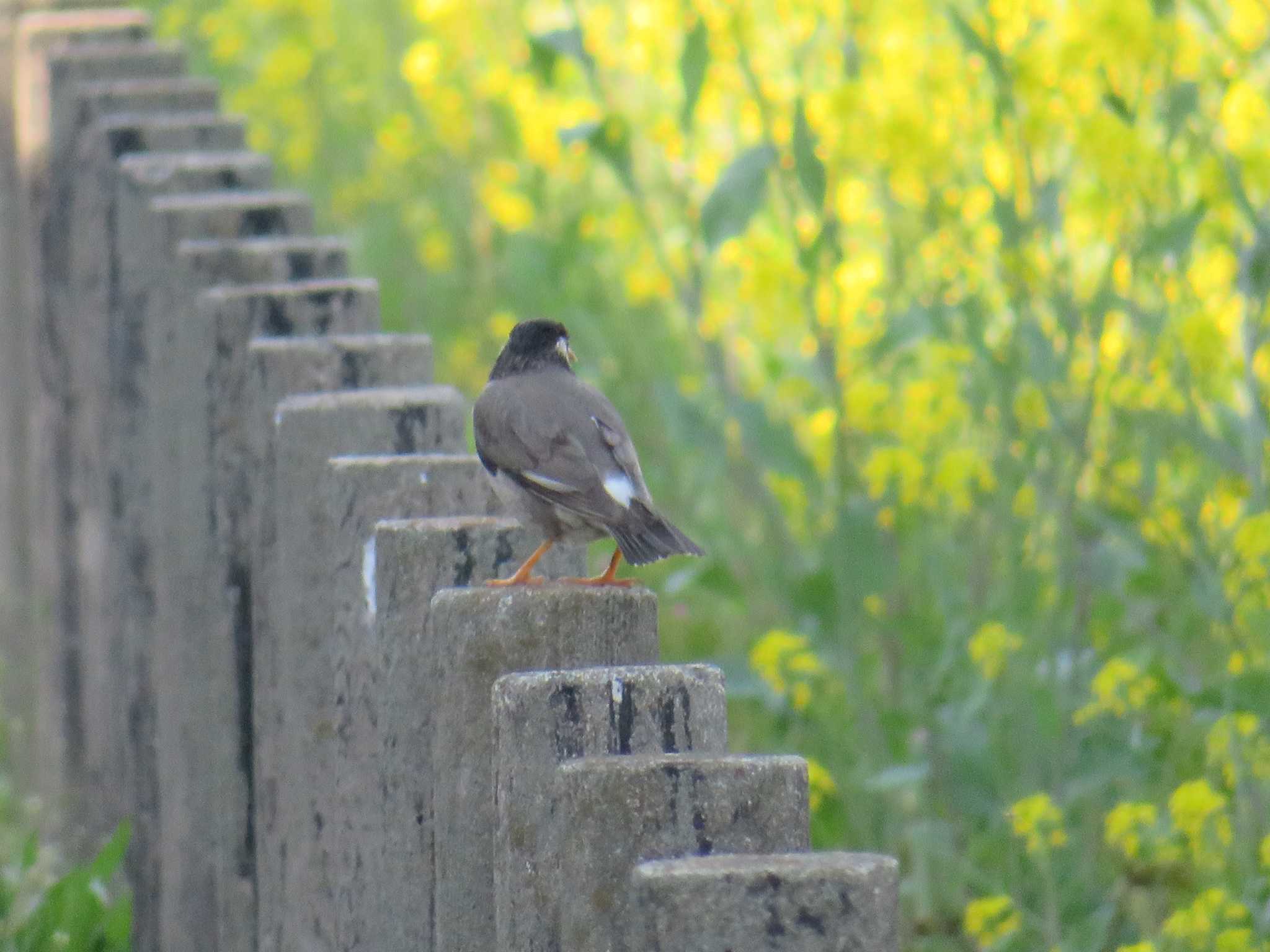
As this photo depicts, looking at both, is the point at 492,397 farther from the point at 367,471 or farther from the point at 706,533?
the point at 706,533

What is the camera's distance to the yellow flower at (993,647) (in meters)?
3.54

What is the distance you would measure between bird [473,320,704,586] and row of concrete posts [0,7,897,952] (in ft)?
0.52

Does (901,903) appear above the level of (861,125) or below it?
below

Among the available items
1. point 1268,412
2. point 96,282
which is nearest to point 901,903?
point 1268,412

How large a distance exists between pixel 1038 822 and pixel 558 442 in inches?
37.9

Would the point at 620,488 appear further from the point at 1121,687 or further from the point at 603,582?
the point at 1121,687

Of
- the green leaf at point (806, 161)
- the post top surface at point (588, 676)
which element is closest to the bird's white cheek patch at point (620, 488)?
the green leaf at point (806, 161)

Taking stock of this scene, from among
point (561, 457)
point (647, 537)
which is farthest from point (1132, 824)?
point (561, 457)

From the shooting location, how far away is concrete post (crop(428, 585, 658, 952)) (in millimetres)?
1957

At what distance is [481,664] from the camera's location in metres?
1.96

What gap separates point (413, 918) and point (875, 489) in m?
2.08

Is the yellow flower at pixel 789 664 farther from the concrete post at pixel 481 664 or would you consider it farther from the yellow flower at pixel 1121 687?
the concrete post at pixel 481 664

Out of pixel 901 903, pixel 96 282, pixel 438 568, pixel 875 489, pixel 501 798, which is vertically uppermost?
pixel 96 282

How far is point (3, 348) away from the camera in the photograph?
→ 5.70 metres
